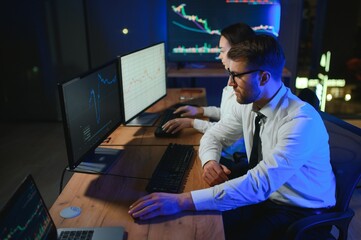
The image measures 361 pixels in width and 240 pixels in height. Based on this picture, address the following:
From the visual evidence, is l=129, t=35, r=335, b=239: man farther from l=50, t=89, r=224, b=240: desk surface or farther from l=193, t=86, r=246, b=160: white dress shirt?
l=193, t=86, r=246, b=160: white dress shirt

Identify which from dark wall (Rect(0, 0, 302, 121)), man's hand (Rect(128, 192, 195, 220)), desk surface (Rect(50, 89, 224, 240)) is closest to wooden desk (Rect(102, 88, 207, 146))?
desk surface (Rect(50, 89, 224, 240))

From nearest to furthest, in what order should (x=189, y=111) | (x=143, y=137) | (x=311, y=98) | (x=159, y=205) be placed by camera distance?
(x=159, y=205) → (x=311, y=98) → (x=143, y=137) → (x=189, y=111)

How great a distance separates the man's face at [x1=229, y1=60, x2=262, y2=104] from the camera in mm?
1518

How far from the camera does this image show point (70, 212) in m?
1.40

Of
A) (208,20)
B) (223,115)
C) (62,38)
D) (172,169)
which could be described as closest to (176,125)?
(223,115)

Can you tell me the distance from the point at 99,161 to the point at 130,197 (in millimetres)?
366

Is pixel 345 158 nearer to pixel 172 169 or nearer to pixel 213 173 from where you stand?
pixel 213 173

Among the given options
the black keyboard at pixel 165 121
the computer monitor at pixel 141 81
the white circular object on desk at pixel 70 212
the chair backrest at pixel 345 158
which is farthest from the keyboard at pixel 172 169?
the chair backrest at pixel 345 158

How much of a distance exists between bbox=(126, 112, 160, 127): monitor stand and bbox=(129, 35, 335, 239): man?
2.33 feet

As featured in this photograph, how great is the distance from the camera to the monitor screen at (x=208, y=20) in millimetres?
3510

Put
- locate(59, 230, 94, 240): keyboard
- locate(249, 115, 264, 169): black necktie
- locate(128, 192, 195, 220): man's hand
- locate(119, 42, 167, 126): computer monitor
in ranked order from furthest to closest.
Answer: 1. locate(119, 42, 167, 126): computer monitor
2. locate(249, 115, 264, 169): black necktie
3. locate(128, 192, 195, 220): man's hand
4. locate(59, 230, 94, 240): keyboard

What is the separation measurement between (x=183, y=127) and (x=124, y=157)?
0.46m

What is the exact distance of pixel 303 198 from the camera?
1563mm

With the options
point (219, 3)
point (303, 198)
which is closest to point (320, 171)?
point (303, 198)
